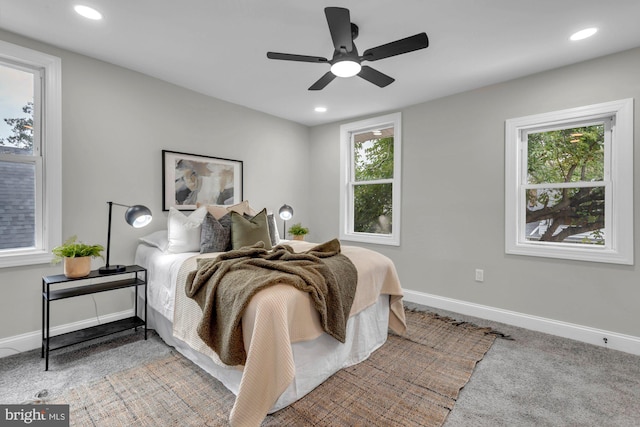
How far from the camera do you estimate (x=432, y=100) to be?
3662 mm

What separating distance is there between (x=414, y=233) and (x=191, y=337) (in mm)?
2797

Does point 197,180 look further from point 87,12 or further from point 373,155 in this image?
point 373,155

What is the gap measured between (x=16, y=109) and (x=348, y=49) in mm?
2707

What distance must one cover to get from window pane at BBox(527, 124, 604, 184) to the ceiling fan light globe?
2.12 meters

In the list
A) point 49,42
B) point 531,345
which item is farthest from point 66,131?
point 531,345

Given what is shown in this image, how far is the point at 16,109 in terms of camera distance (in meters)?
2.46

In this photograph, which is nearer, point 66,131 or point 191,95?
point 66,131

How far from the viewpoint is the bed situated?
1.51 meters

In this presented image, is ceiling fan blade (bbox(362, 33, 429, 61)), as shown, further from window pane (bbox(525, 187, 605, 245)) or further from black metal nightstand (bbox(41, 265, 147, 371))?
black metal nightstand (bbox(41, 265, 147, 371))

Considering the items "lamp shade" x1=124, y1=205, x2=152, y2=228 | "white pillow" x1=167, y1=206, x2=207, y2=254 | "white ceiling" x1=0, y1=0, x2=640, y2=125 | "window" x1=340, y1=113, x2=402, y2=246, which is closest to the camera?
"white ceiling" x1=0, y1=0, x2=640, y2=125

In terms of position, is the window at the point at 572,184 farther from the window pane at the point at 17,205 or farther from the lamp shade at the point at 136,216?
the window pane at the point at 17,205

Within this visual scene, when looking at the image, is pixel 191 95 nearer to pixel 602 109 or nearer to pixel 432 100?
pixel 432 100

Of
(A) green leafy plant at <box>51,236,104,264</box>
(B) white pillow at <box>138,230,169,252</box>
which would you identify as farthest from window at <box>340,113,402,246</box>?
(A) green leafy plant at <box>51,236,104,264</box>

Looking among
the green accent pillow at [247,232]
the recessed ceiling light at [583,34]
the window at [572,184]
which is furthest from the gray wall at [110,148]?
the recessed ceiling light at [583,34]
